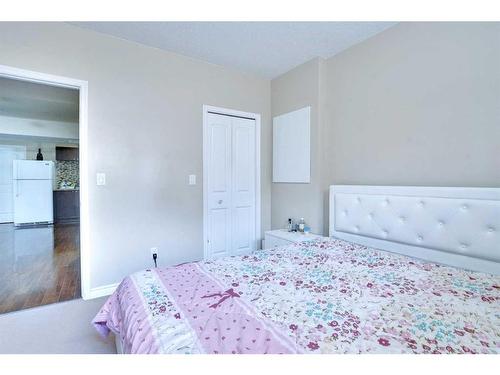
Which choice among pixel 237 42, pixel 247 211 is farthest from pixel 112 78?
pixel 247 211

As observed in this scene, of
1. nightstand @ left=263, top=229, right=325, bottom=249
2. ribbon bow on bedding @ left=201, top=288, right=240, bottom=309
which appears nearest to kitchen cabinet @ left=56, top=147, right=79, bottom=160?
nightstand @ left=263, top=229, right=325, bottom=249

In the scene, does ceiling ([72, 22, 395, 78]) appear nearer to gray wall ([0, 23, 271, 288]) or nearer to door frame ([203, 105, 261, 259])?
gray wall ([0, 23, 271, 288])

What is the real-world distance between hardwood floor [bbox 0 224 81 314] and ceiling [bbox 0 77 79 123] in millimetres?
2219

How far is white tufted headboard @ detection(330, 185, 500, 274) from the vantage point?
165 cm

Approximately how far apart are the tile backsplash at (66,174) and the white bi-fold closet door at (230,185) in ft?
18.7

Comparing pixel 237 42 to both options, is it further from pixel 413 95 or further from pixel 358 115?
pixel 413 95

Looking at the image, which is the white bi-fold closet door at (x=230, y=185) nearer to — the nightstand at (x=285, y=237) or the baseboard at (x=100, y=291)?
the nightstand at (x=285, y=237)

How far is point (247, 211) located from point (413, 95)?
225cm

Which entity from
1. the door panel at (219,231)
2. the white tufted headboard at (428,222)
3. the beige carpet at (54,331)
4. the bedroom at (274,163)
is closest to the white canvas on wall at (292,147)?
the bedroom at (274,163)

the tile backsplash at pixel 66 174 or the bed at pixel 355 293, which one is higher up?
the tile backsplash at pixel 66 174

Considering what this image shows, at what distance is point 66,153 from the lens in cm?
704

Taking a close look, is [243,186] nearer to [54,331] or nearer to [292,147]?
[292,147]

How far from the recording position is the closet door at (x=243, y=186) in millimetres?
3373

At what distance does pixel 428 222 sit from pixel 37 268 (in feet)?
14.0
